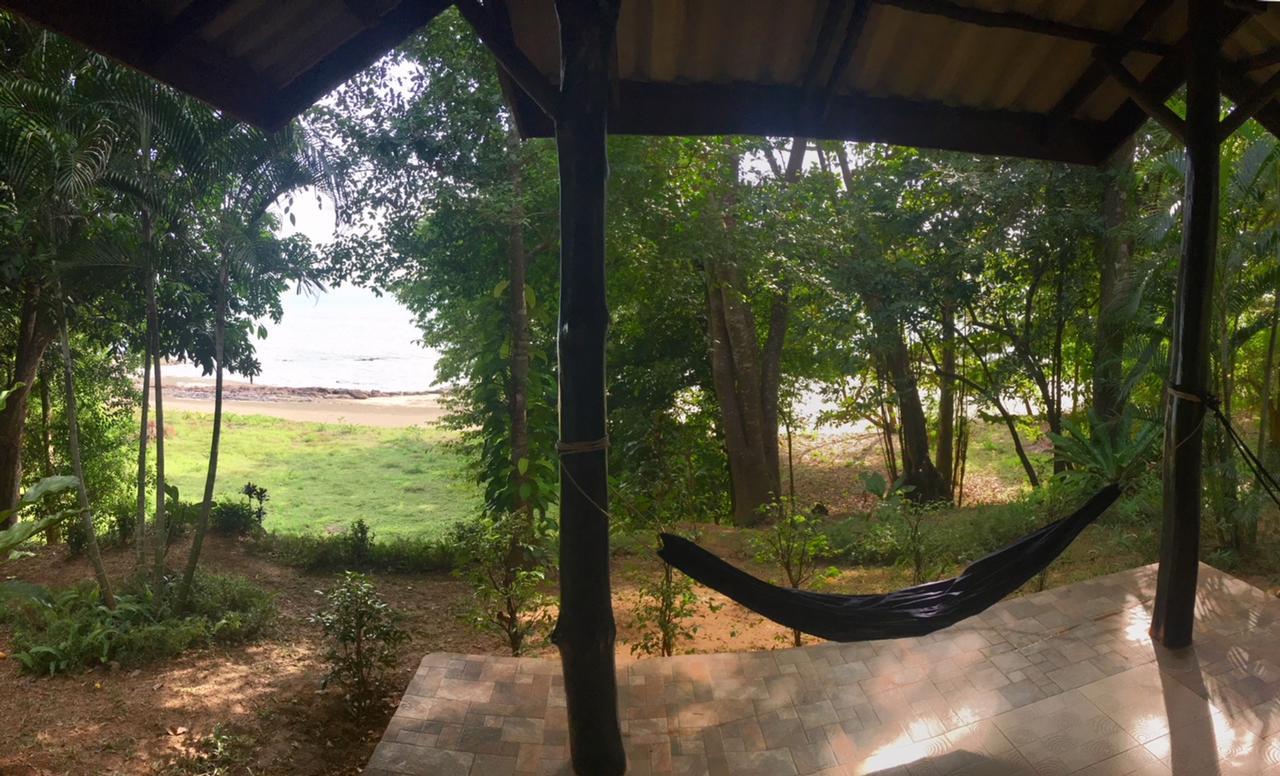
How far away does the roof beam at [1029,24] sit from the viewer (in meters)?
3.13

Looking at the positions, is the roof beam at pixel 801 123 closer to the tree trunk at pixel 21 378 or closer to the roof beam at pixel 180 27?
the roof beam at pixel 180 27

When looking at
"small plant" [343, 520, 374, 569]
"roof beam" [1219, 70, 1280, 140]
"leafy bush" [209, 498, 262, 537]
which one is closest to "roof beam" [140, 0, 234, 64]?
"roof beam" [1219, 70, 1280, 140]

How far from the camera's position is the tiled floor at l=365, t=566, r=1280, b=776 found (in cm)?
264

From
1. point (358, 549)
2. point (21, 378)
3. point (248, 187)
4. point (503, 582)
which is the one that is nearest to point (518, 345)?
point (248, 187)

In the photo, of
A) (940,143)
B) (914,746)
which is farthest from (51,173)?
(914,746)

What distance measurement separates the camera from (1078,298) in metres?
7.65

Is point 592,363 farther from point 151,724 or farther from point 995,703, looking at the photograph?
point 151,724

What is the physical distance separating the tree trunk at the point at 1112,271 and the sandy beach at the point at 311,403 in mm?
12285

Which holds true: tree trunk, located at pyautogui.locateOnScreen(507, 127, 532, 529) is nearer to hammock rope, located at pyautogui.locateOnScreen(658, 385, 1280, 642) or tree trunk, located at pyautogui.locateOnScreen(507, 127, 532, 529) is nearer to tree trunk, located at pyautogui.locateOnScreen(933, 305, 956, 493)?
hammock rope, located at pyautogui.locateOnScreen(658, 385, 1280, 642)

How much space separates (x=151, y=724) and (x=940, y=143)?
14.0 feet

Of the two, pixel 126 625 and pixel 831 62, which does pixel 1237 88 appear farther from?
pixel 126 625

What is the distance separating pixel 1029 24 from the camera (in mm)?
3258

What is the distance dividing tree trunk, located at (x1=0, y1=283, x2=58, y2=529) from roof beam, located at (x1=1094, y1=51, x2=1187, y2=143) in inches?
258

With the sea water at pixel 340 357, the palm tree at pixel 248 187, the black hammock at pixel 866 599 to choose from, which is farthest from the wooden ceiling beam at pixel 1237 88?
Result: the sea water at pixel 340 357
